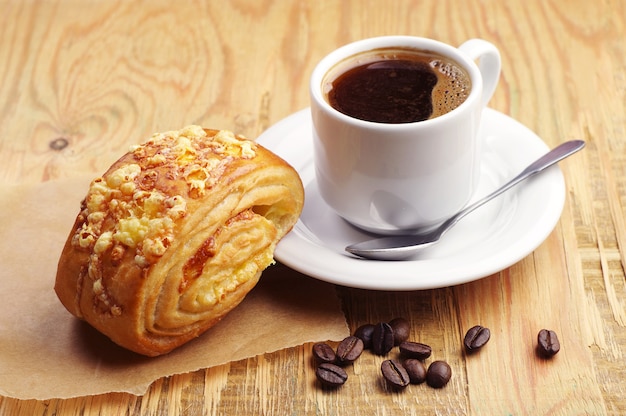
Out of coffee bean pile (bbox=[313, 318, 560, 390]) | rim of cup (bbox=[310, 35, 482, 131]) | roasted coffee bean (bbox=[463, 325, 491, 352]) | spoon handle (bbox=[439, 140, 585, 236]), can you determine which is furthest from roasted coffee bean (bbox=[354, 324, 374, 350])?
rim of cup (bbox=[310, 35, 482, 131])

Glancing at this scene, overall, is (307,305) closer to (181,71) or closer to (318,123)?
(318,123)

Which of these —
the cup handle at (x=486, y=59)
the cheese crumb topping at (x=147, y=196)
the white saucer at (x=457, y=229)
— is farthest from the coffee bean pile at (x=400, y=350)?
the cup handle at (x=486, y=59)

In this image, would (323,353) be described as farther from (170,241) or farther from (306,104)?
(306,104)

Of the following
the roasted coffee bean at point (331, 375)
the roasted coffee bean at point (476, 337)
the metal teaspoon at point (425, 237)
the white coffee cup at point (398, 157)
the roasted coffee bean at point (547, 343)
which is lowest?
the roasted coffee bean at point (331, 375)

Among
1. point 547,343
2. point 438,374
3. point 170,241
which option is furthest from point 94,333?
point 547,343

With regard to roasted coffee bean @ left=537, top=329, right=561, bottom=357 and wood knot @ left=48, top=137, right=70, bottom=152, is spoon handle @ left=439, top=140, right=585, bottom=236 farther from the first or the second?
wood knot @ left=48, top=137, right=70, bottom=152

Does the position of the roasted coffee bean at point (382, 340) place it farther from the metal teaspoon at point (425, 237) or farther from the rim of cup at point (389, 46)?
the rim of cup at point (389, 46)
